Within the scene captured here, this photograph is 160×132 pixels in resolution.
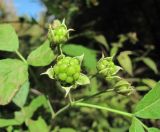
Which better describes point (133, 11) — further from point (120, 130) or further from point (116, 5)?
point (120, 130)

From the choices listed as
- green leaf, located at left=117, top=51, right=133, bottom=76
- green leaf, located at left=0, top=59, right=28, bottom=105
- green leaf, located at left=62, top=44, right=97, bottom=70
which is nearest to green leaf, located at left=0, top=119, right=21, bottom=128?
green leaf, located at left=0, top=59, right=28, bottom=105

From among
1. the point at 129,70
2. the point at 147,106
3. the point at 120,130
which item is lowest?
the point at 120,130

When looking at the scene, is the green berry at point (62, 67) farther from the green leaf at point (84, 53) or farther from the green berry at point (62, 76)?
the green leaf at point (84, 53)

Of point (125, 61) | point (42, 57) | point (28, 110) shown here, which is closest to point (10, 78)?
point (42, 57)

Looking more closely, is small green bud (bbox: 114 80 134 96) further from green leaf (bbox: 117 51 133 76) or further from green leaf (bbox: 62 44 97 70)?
green leaf (bbox: 117 51 133 76)

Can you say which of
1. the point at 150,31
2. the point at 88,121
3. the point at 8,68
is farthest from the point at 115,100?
the point at 8,68

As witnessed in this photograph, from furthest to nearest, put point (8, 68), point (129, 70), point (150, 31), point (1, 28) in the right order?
point (150, 31), point (129, 70), point (1, 28), point (8, 68)
